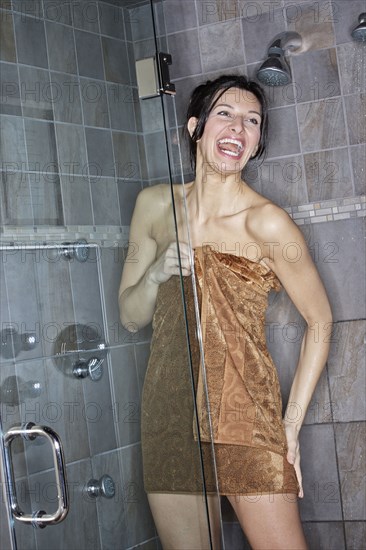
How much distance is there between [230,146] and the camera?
2613mm

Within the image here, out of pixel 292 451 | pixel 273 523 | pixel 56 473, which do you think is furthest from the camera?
pixel 292 451

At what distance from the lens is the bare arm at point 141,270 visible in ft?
4.47

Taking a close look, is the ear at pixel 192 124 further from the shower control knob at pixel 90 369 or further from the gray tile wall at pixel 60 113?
the shower control knob at pixel 90 369

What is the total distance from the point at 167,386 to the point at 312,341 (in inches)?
50.9

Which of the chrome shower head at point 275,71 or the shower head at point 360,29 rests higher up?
the shower head at point 360,29

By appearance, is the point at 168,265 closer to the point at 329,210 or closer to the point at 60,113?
the point at 60,113

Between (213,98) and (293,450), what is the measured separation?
1207 millimetres

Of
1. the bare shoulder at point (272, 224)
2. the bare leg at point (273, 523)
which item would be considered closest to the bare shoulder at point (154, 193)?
the bare shoulder at point (272, 224)

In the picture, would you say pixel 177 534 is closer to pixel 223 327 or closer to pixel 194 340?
pixel 194 340

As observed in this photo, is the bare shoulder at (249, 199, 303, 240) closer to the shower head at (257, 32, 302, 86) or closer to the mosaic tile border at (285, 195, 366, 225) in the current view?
the mosaic tile border at (285, 195, 366, 225)

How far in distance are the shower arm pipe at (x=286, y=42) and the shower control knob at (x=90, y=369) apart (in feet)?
5.64

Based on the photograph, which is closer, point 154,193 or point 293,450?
point 154,193

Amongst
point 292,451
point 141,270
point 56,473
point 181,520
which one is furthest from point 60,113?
point 292,451

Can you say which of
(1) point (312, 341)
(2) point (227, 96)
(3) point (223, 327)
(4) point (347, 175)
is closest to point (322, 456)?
(1) point (312, 341)
